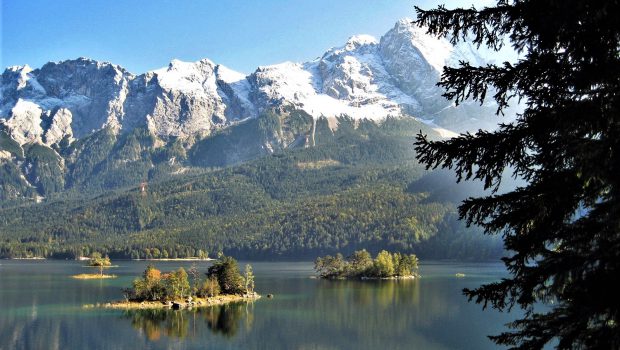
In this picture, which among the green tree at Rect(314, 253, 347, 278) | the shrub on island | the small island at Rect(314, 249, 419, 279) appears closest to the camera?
the shrub on island

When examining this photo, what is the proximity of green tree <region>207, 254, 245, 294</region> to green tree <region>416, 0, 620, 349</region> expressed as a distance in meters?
124

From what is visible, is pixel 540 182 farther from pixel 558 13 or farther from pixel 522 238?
pixel 558 13

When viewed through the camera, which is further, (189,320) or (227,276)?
(227,276)

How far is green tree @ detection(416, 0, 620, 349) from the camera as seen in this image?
32.4 feet

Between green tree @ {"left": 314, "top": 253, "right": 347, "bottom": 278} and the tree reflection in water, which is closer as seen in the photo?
the tree reflection in water

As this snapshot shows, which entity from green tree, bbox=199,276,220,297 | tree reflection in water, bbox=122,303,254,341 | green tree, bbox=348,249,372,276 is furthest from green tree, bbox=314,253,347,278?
tree reflection in water, bbox=122,303,254,341

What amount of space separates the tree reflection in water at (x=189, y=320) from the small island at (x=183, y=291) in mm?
5422

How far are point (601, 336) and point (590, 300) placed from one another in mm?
582

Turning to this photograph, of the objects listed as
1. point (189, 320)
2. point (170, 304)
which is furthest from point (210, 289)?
point (189, 320)

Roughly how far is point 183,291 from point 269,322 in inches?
1340

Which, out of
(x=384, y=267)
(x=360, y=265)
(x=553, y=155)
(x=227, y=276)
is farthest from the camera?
(x=360, y=265)

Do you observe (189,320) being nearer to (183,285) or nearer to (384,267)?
(183,285)

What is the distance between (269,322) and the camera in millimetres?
94812

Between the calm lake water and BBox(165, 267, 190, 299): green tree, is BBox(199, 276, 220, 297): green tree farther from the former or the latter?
the calm lake water
